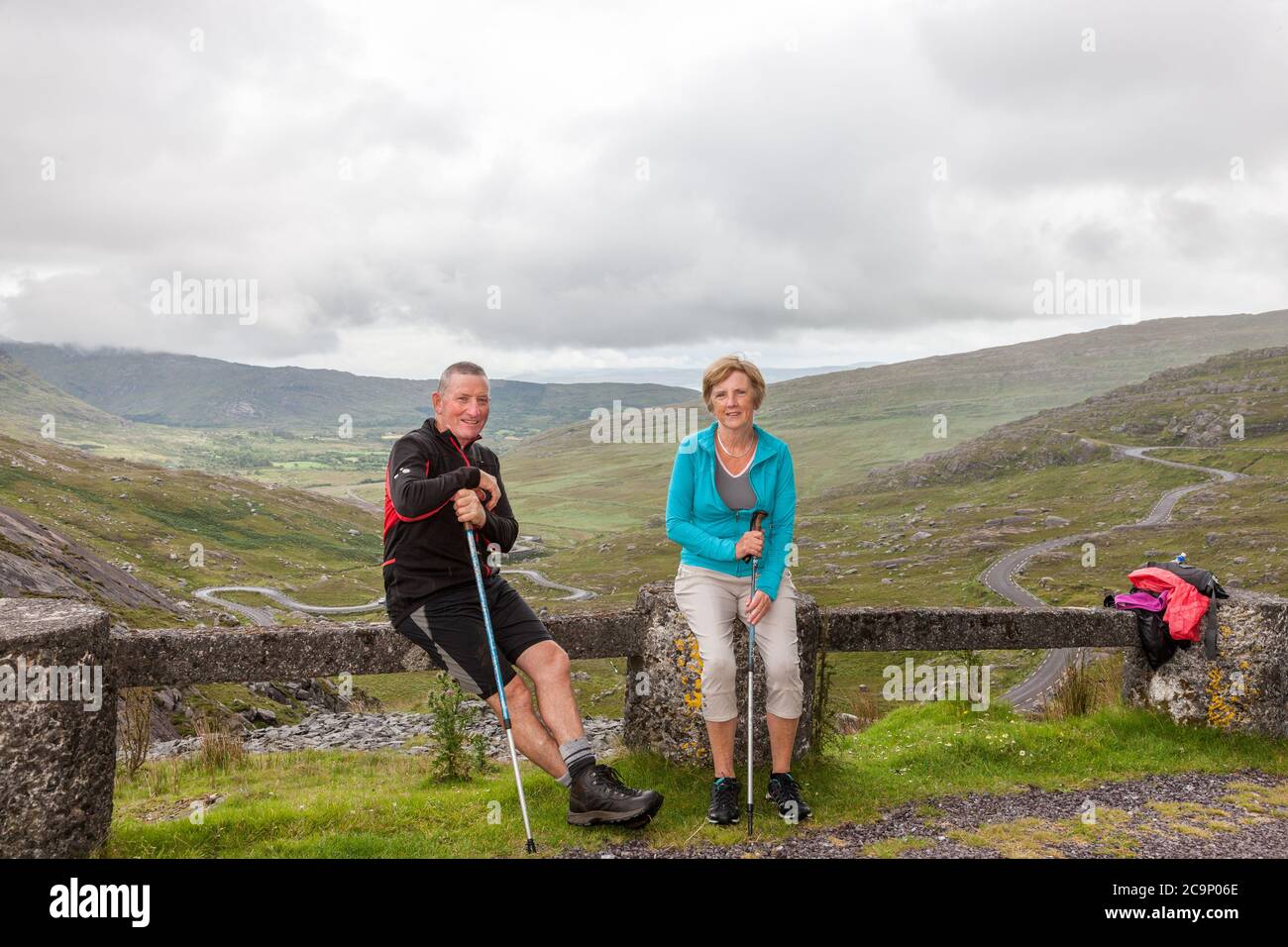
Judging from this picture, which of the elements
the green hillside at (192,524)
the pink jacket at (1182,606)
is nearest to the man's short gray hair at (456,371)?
the pink jacket at (1182,606)

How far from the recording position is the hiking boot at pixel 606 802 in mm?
5211

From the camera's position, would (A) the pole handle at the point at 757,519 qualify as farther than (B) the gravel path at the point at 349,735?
No

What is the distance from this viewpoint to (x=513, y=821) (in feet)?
17.9

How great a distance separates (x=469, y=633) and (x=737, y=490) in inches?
84.5

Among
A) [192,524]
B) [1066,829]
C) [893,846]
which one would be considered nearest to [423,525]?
[893,846]

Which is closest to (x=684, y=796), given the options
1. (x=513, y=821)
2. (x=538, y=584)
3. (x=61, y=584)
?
(x=513, y=821)

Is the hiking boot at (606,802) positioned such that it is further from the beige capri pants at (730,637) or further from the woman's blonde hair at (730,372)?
the woman's blonde hair at (730,372)

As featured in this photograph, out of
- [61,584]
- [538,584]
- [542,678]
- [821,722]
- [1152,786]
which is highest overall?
[542,678]

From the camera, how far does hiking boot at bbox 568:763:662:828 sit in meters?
5.21

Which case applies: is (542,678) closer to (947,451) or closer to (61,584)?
(61,584)

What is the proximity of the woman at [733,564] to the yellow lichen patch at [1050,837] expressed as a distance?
115 centimetres

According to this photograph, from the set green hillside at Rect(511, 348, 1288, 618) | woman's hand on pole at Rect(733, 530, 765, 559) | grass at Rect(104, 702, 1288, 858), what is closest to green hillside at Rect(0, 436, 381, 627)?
green hillside at Rect(511, 348, 1288, 618)

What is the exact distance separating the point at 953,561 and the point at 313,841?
10727cm

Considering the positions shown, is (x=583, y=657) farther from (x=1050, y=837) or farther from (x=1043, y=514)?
(x=1043, y=514)
